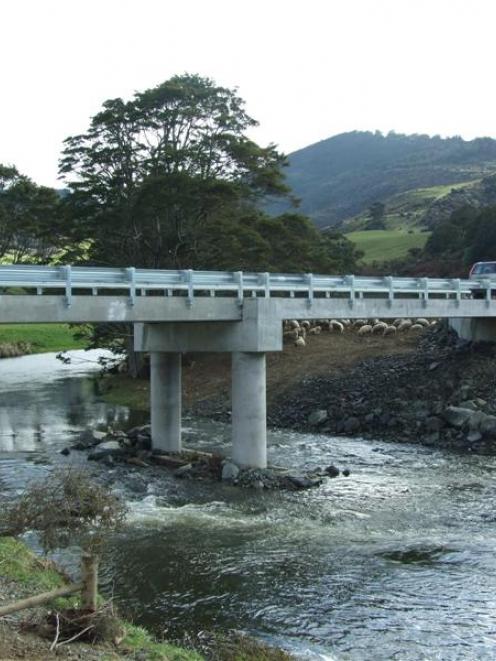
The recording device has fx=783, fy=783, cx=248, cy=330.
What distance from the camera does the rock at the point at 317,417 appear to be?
32719 millimetres

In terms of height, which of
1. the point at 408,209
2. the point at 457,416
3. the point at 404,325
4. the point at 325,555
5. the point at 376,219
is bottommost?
the point at 325,555

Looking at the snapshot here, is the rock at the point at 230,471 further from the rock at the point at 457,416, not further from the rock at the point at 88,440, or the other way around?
the rock at the point at 457,416

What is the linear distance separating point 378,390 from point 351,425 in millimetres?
3139

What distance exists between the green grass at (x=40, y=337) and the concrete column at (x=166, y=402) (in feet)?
152

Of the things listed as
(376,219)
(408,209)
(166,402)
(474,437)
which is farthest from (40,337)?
(408,209)

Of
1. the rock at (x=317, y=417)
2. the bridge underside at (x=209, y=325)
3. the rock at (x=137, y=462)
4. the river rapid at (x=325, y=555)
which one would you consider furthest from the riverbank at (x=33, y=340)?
the rock at (x=137, y=462)

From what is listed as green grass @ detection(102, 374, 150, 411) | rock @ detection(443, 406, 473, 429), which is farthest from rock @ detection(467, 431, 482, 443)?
green grass @ detection(102, 374, 150, 411)

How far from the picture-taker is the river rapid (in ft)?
40.9

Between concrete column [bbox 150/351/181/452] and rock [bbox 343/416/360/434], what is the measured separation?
303 inches

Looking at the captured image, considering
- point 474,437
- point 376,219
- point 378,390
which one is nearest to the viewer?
point 474,437

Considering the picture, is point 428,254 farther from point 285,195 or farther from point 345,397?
point 345,397

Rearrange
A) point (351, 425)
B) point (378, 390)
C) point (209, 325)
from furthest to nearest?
point (378, 390) → point (351, 425) → point (209, 325)

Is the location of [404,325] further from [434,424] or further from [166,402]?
[166,402]

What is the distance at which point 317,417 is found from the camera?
32.9 metres
